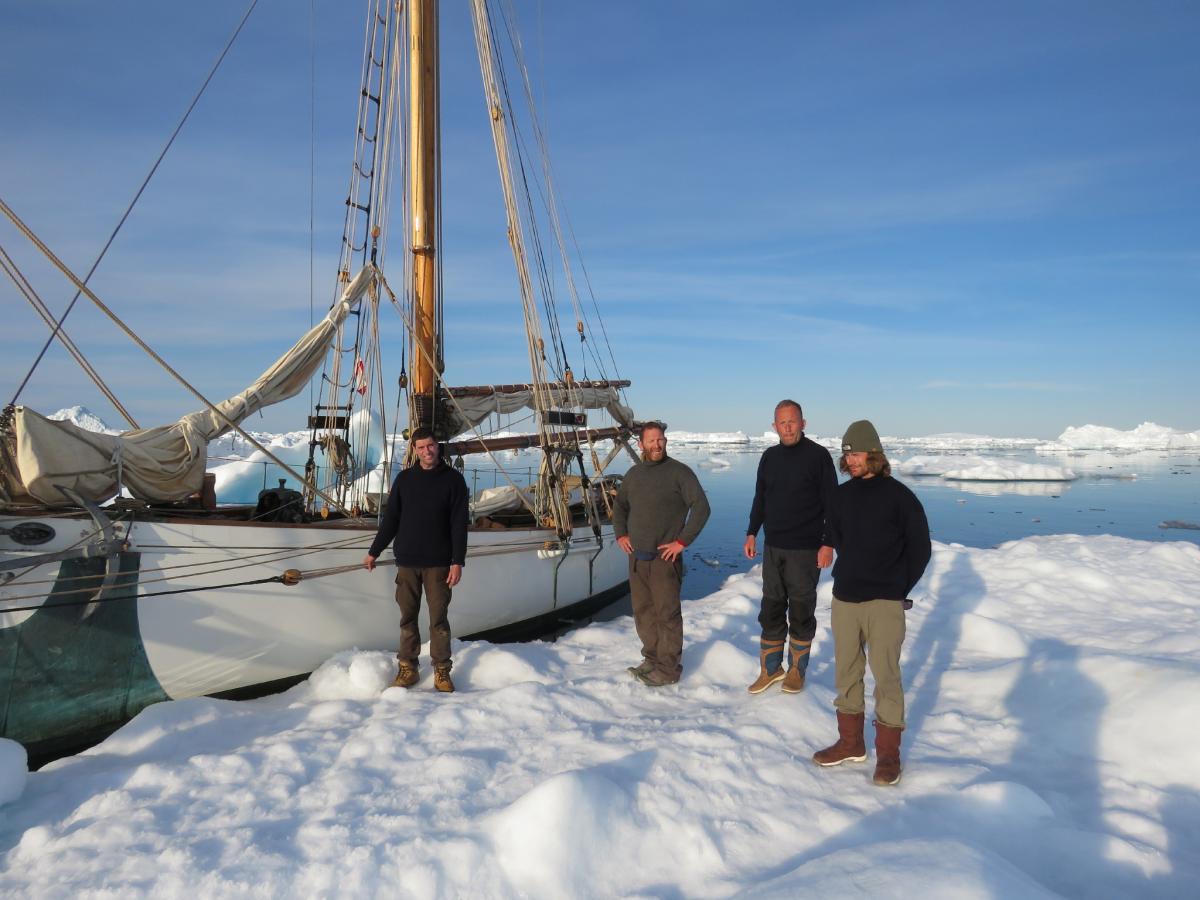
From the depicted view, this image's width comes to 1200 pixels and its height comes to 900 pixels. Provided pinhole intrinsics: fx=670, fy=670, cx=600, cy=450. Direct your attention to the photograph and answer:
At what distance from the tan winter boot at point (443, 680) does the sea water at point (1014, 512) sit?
9659 millimetres

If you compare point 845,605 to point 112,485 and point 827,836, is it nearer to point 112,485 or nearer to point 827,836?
point 827,836

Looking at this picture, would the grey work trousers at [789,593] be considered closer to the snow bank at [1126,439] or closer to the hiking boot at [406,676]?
the hiking boot at [406,676]

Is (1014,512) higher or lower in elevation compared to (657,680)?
lower

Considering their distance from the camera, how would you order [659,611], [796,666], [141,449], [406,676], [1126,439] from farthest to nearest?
1. [1126,439]
2. [141,449]
3. [406,676]
4. [659,611]
5. [796,666]

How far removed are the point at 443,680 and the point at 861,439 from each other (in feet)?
11.6

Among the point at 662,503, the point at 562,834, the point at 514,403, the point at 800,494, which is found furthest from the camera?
the point at 514,403

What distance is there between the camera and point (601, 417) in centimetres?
1456

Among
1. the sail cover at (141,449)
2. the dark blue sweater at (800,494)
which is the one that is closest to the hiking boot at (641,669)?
the dark blue sweater at (800,494)

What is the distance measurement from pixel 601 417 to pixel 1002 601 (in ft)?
28.9

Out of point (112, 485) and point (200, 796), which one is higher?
point (112, 485)

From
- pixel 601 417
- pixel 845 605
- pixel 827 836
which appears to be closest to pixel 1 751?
pixel 827 836

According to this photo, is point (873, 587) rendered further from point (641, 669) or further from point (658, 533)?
point (641, 669)

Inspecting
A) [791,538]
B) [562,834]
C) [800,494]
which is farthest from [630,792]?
[800,494]

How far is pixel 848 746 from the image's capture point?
360 centimetres
